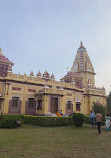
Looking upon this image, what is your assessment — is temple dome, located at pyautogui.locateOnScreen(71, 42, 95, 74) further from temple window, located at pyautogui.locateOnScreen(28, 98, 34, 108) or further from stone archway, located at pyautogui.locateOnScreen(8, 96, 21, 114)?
stone archway, located at pyautogui.locateOnScreen(8, 96, 21, 114)

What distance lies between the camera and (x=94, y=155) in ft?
20.1

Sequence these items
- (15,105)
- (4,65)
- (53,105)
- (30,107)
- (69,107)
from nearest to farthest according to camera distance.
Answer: (15,105), (53,105), (30,107), (4,65), (69,107)

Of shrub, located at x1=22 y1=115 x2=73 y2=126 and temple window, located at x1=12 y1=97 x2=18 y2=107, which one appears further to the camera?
temple window, located at x1=12 y1=97 x2=18 y2=107

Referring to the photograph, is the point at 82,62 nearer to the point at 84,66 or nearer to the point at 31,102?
the point at 84,66

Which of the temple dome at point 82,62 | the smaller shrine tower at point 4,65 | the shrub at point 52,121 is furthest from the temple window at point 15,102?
the temple dome at point 82,62

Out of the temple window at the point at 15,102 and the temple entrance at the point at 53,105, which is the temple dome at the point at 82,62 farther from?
the temple window at the point at 15,102

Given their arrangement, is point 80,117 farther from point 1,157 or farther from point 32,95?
point 32,95

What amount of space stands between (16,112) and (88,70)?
23.9 meters

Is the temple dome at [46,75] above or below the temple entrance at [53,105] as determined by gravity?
above

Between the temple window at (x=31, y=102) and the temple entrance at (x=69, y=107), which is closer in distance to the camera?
the temple window at (x=31, y=102)

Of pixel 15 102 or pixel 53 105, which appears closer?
pixel 15 102

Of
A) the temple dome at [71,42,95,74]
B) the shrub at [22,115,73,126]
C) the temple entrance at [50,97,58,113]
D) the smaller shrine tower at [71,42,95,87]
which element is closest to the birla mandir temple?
the temple entrance at [50,97,58,113]

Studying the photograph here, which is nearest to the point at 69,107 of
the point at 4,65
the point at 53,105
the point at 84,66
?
the point at 53,105

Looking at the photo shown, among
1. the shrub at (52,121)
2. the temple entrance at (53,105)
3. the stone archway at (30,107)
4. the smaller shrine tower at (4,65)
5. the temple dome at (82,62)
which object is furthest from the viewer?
the temple dome at (82,62)
